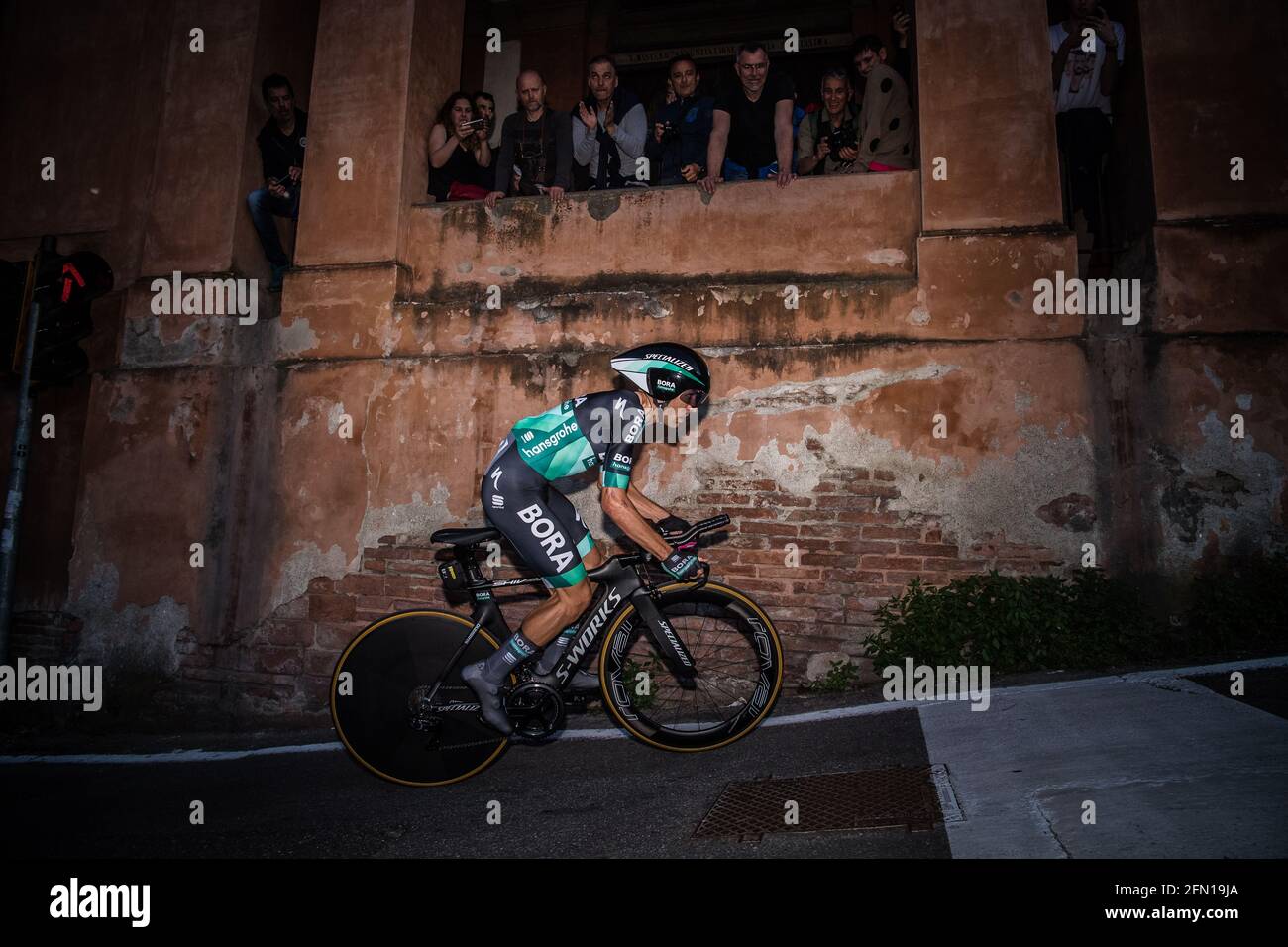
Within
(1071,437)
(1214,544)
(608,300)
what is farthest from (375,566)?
(1214,544)

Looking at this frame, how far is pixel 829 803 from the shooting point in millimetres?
3428

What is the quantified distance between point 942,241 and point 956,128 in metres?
0.97

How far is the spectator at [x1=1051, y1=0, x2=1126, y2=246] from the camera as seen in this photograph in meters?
6.42

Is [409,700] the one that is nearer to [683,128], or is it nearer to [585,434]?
[585,434]

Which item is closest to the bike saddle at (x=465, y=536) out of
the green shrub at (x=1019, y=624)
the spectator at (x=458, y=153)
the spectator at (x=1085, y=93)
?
the green shrub at (x=1019, y=624)

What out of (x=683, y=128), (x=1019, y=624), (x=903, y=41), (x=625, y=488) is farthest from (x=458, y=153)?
(x=1019, y=624)

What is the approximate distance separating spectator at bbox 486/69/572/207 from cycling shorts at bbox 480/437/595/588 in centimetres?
369

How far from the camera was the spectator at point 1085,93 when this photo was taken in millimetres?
6422

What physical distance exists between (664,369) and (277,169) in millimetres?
5275

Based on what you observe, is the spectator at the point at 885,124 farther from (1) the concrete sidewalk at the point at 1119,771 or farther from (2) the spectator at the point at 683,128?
(1) the concrete sidewalk at the point at 1119,771

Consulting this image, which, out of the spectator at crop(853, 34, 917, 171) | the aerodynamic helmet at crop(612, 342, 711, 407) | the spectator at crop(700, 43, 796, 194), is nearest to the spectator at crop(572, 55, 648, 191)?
the spectator at crop(700, 43, 796, 194)

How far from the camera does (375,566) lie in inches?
256

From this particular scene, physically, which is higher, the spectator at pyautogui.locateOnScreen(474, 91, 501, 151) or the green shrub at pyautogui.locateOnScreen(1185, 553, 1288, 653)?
the spectator at pyautogui.locateOnScreen(474, 91, 501, 151)

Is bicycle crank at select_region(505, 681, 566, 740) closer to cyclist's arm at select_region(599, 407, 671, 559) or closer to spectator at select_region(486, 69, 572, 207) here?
cyclist's arm at select_region(599, 407, 671, 559)
